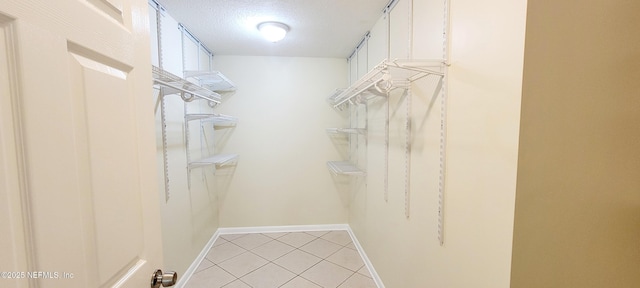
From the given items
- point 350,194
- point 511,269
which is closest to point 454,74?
point 511,269

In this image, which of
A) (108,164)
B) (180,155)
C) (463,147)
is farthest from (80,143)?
(180,155)

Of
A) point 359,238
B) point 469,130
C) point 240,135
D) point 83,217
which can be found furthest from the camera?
point 240,135

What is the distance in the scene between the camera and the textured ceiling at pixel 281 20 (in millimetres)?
1810

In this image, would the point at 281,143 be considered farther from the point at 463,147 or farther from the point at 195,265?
the point at 463,147

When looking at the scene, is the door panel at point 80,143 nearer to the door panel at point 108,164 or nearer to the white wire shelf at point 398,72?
the door panel at point 108,164

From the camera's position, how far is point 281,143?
3184mm

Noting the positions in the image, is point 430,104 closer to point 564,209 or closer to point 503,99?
point 503,99

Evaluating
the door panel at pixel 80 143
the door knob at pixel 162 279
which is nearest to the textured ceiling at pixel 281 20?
the door panel at pixel 80 143

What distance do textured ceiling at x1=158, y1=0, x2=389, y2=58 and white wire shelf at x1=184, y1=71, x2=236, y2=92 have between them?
421 mm

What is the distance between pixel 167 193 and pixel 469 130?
2024 mm

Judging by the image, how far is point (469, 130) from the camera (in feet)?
3.31

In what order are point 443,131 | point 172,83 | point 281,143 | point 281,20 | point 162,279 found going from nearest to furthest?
point 162,279 → point 443,131 → point 172,83 → point 281,20 → point 281,143

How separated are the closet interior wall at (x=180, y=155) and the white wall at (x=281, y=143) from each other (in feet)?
1.25

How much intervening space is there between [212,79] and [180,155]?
81 cm
